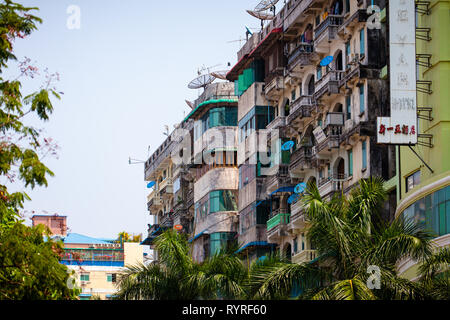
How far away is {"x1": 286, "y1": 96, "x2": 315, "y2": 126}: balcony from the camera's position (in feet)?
198

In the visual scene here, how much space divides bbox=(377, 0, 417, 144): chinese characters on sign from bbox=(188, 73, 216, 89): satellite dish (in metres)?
34.3

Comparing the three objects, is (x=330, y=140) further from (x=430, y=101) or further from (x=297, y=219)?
(x=430, y=101)

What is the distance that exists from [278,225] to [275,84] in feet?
25.8

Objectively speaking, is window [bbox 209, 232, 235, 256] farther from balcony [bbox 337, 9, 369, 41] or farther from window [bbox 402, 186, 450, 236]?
window [bbox 402, 186, 450, 236]

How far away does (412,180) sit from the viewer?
1912 inches

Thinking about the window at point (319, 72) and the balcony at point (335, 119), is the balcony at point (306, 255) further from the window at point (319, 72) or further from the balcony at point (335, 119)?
the window at point (319, 72)

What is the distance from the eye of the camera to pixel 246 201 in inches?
2709

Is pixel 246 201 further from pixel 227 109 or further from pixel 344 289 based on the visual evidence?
pixel 344 289

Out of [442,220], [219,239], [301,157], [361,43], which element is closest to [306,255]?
[301,157]

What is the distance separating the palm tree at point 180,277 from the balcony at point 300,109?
1673 centimetres

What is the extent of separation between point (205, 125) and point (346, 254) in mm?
42314

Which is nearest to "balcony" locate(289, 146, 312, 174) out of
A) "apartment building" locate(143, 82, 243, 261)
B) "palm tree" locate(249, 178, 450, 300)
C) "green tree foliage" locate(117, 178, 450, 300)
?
"apartment building" locate(143, 82, 243, 261)
